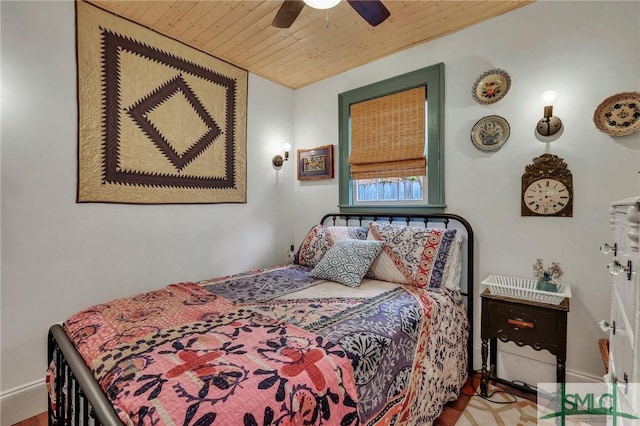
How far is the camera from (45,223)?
1.98 m

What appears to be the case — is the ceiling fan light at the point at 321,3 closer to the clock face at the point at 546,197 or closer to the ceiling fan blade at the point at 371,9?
the ceiling fan blade at the point at 371,9

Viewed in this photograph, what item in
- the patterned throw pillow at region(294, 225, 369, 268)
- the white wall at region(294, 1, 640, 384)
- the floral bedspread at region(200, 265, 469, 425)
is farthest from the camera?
the patterned throw pillow at region(294, 225, 369, 268)

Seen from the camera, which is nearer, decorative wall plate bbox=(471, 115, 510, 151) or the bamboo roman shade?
decorative wall plate bbox=(471, 115, 510, 151)

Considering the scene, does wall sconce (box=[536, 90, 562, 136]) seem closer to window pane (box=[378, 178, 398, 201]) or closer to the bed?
the bed

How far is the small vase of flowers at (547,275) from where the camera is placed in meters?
1.96

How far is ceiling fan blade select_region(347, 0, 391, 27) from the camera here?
1.62 m

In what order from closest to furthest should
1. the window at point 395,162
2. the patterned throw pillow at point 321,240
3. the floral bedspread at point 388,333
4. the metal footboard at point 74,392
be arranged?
the metal footboard at point 74,392
the floral bedspread at point 388,333
the window at point 395,162
the patterned throw pillow at point 321,240

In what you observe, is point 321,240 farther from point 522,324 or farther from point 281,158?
point 522,324

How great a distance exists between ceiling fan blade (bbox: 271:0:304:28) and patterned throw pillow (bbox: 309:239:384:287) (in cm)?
160

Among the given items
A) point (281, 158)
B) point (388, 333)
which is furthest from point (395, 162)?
point (388, 333)

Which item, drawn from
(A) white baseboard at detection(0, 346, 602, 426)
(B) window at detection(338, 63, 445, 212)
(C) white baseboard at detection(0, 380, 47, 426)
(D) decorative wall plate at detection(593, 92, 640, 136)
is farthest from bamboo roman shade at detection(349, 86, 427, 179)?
(C) white baseboard at detection(0, 380, 47, 426)

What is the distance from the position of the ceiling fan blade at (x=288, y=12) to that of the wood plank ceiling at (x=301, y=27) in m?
0.44

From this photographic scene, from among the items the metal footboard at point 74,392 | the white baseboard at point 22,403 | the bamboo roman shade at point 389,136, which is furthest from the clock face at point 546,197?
the white baseboard at point 22,403

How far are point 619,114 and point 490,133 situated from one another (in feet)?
2.29
